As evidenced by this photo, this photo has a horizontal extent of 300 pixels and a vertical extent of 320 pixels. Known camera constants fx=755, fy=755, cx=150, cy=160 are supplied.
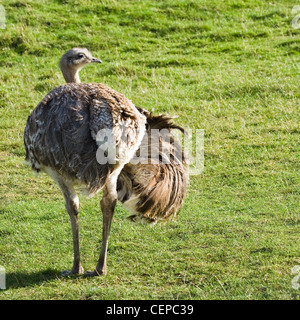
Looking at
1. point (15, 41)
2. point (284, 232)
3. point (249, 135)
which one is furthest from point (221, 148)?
point (15, 41)

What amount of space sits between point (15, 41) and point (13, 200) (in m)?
5.73

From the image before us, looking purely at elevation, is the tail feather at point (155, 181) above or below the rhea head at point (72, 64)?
below

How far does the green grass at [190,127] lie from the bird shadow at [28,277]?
0.4 inches

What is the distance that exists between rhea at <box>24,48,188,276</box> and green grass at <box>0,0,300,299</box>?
0.48 m

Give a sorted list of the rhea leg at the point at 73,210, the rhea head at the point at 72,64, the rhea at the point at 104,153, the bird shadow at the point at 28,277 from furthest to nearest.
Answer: the rhea head at the point at 72,64, the bird shadow at the point at 28,277, the rhea leg at the point at 73,210, the rhea at the point at 104,153

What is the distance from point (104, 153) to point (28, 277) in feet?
4.84

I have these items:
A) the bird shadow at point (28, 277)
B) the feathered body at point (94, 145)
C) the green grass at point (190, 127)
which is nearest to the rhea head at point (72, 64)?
the feathered body at point (94, 145)

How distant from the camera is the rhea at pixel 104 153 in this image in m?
6.04

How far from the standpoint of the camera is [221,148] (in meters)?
9.88

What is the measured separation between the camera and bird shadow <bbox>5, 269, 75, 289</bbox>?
6.54 metres

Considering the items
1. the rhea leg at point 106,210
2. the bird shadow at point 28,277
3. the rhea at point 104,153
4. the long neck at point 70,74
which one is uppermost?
the long neck at point 70,74

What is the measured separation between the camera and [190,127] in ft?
34.8

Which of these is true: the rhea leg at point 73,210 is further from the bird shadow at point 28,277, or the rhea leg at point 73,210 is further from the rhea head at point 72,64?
the rhea head at point 72,64

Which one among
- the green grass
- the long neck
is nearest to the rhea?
the green grass
